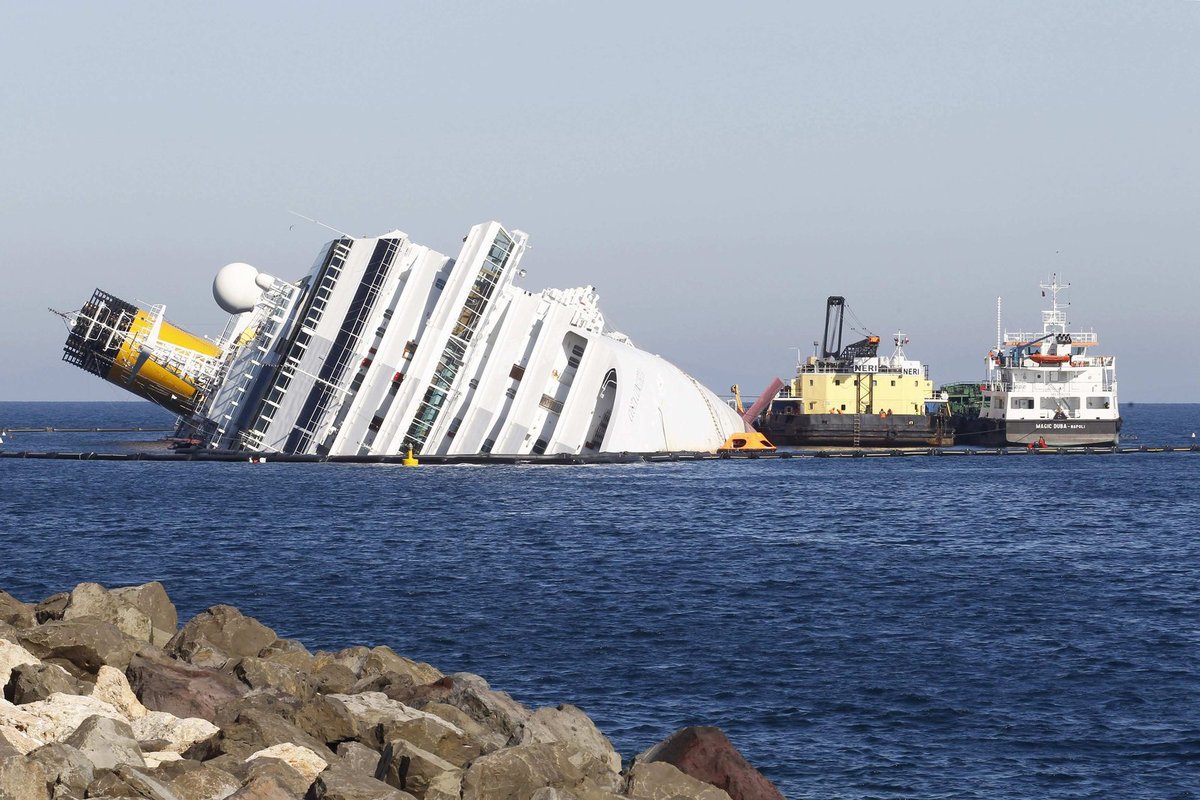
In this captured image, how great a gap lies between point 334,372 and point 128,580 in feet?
94.6

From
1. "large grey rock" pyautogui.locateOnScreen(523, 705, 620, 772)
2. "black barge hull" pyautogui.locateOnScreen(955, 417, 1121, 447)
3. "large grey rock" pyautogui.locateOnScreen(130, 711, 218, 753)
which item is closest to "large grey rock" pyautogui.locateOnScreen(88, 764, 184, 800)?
"large grey rock" pyautogui.locateOnScreen(130, 711, 218, 753)

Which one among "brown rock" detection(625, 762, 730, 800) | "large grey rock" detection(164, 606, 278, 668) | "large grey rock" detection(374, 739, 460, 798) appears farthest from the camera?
"large grey rock" detection(164, 606, 278, 668)

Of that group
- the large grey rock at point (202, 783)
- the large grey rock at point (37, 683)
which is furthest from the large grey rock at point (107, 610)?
the large grey rock at point (202, 783)

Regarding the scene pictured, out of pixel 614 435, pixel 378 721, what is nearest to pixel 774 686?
pixel 378 721

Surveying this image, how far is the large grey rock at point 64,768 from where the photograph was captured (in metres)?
13.5

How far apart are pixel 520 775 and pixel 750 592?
73.9 feet

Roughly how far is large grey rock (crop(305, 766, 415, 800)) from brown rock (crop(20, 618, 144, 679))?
6.22 meters

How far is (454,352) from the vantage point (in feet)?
221

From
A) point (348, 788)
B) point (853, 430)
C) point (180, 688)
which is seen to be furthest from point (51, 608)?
point (853, 430)

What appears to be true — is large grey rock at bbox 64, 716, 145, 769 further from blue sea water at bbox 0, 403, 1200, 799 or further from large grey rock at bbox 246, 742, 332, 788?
blue sea water at bbox 0, 403, 1200, 799

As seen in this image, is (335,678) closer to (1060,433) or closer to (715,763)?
(715,763)

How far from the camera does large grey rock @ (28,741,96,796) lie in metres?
13.5

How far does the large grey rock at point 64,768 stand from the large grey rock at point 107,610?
824 cm

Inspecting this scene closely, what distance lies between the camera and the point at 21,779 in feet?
43.1
